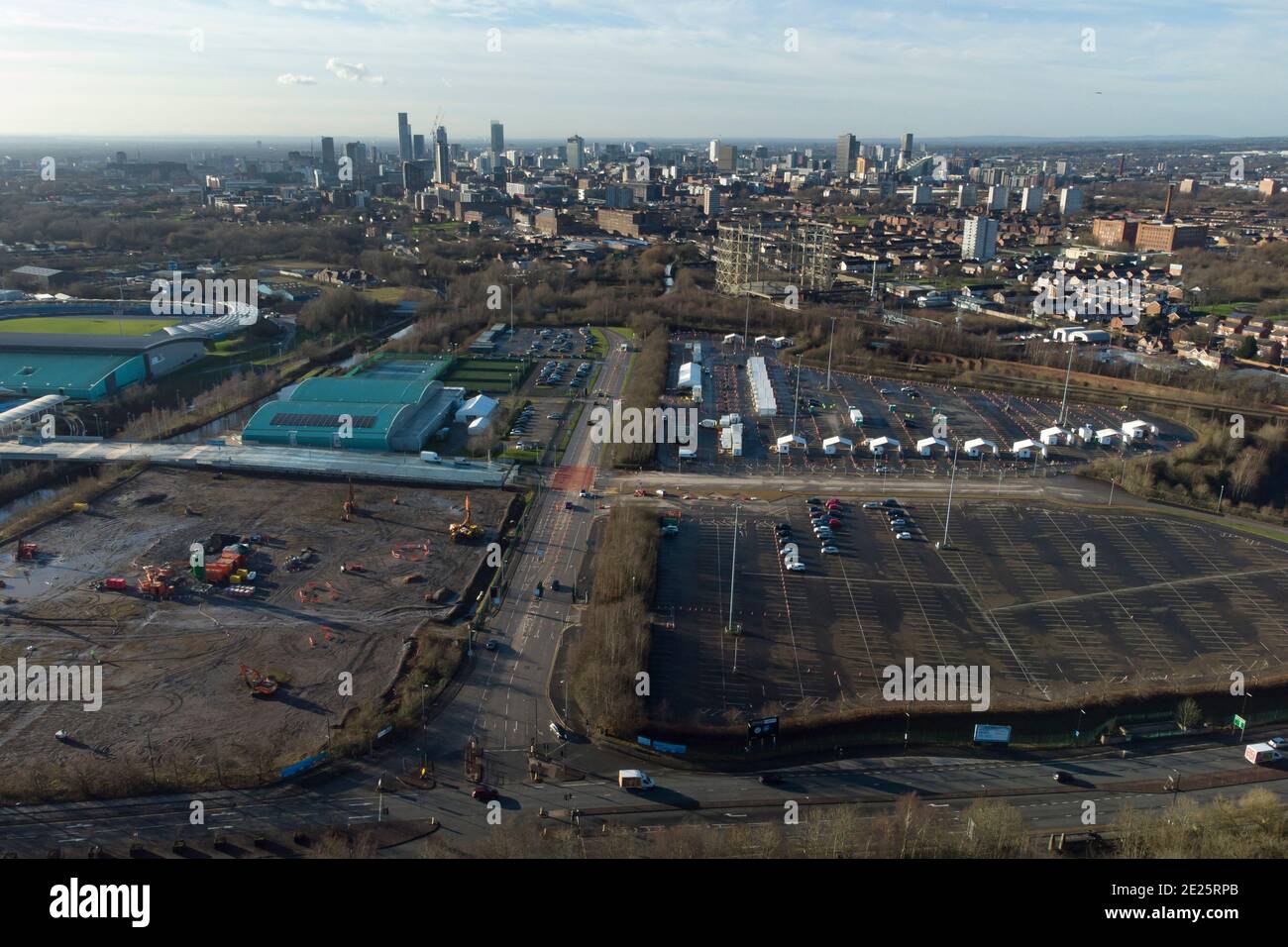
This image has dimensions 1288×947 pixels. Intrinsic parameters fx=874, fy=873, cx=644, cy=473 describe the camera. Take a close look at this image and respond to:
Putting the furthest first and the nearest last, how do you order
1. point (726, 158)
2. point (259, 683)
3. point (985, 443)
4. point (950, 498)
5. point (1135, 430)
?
point (726, 158) < point (1135, 430) < point (985, 443) < point (950, 498) < point (259, 683)

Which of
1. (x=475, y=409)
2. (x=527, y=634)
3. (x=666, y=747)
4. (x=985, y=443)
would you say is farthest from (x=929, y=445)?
(x=666, y=747)

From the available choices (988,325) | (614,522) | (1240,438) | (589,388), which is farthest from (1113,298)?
(614,522)

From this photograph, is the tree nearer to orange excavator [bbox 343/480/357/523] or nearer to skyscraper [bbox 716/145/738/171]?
orange excavator [bbox 343/480/357/523]

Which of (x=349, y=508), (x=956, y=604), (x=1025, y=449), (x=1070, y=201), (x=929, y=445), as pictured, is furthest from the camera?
(x=1070, y=201)

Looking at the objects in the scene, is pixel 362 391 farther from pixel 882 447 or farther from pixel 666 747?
pixel 666 747

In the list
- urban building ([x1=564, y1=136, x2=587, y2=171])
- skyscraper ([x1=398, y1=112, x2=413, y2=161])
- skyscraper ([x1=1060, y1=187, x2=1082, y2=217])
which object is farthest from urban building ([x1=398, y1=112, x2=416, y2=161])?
skyscraper ([x1=1060, y1=187, x2=1082, y2=217])

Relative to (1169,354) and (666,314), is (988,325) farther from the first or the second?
(666,314)
